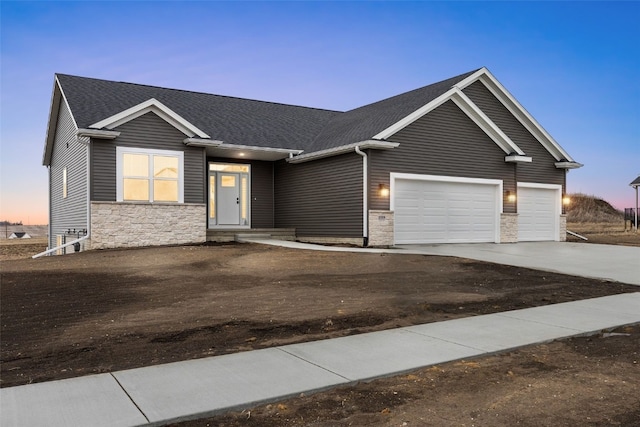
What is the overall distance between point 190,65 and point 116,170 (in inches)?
657

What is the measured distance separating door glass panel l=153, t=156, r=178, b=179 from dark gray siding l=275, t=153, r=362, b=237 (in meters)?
5.17

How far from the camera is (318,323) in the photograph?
6602 millimetres

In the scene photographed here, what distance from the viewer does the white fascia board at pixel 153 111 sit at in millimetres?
15781

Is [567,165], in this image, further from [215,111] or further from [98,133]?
[98,133]

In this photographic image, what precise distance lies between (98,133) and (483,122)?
46.0 feet

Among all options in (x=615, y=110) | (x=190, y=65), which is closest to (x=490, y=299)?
(x=190, y=65)

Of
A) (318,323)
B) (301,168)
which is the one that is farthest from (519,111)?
(318,323)

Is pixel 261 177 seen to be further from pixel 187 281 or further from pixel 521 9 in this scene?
pixel 521 9

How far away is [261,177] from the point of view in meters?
21.5

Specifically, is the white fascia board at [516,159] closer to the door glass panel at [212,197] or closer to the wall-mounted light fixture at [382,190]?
the wall-mounted light fixture at [382,190]

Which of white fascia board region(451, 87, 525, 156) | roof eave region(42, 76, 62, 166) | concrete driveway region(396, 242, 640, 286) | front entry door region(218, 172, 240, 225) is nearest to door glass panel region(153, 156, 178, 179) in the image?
front entry door region(218, 172, 240, 225)

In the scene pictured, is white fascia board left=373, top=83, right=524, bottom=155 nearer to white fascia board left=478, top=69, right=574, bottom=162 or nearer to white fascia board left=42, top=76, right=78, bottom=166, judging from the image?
white fascia board left=478, top=69, right=574, bottom=162

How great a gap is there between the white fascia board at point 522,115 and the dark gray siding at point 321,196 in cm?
767

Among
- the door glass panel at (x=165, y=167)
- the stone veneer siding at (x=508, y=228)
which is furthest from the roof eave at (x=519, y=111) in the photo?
the door glass panel at (x=165, y=167)
